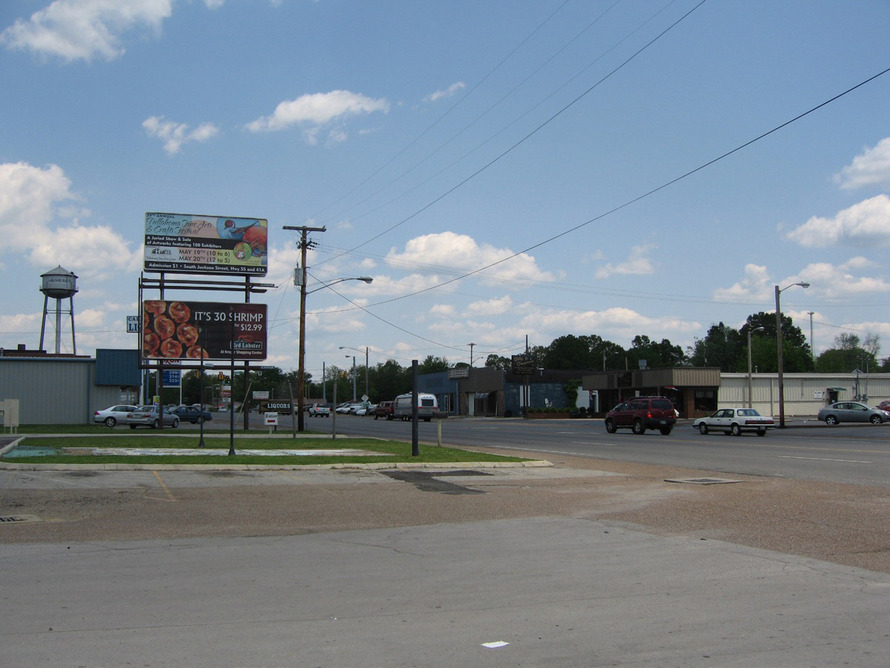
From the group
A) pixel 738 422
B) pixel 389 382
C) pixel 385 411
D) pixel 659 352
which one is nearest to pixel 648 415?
pixel 738 422

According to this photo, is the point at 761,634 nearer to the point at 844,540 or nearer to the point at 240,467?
the point at 844,540

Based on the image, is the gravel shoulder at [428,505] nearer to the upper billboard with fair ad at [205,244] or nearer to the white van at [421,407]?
the upper billboard with fair ad at [205,244]

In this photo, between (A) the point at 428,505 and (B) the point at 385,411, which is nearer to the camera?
(A) the point at 428,505

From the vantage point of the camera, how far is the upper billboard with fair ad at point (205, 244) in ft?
133

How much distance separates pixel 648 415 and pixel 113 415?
98.8 feet

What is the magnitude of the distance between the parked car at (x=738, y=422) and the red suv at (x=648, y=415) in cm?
249

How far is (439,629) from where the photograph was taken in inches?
246

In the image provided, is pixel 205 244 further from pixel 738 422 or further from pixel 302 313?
pixel 738 422

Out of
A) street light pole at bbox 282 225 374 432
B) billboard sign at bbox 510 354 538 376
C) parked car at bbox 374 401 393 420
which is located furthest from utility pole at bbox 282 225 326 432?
billboard sign at bbox 510 354 538 376

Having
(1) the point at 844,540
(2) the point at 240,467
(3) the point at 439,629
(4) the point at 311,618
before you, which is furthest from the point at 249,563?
(2) the point at 240,467

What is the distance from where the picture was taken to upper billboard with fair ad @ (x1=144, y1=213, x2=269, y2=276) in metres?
40.5

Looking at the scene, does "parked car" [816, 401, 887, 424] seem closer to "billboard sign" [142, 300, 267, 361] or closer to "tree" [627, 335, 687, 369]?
"billboard sign" [142, 300, 267, 361]

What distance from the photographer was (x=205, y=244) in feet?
135

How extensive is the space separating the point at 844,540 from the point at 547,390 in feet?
271
